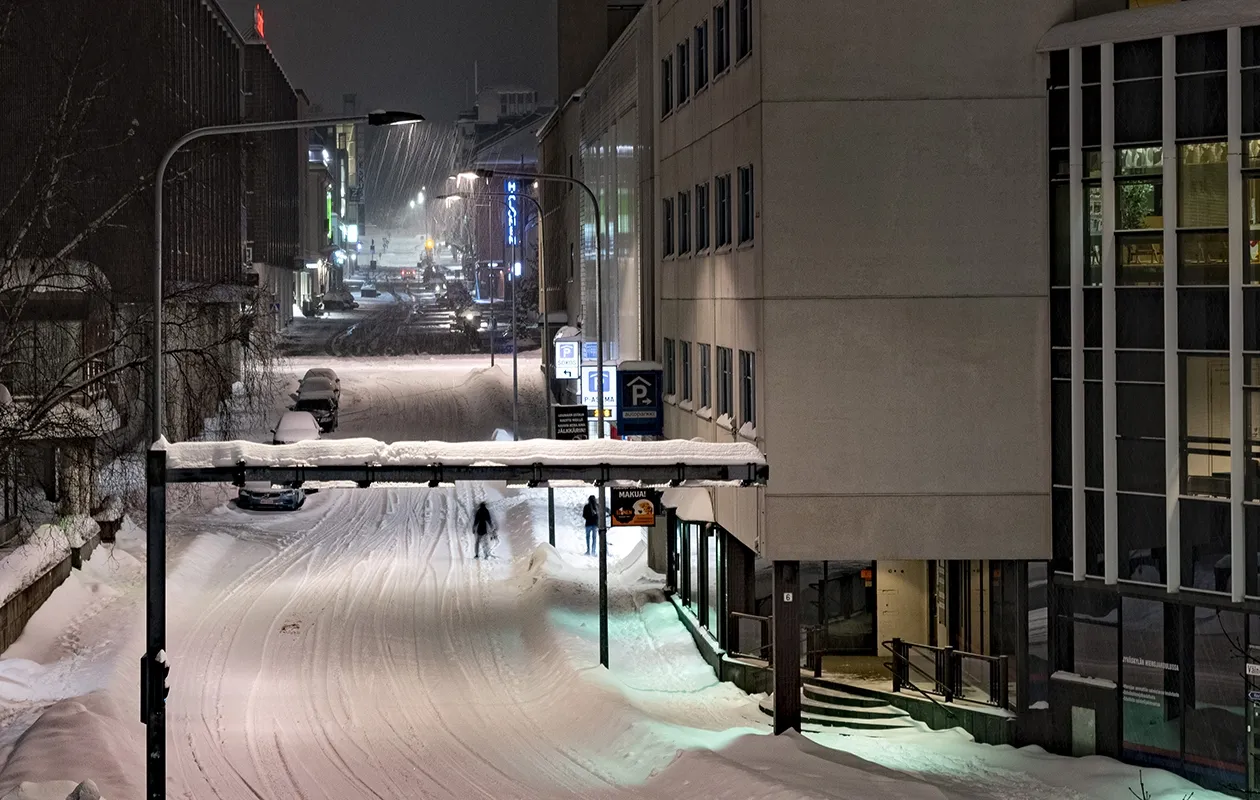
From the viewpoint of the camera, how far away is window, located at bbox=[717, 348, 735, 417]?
23672mm

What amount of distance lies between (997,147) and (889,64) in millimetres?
1802

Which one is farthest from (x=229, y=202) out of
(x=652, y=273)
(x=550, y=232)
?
(x=652, y=273)

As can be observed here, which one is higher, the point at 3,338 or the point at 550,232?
the point at 550,232

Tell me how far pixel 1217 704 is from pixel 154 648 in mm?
12604

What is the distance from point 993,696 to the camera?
66.8 ft

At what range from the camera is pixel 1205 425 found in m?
18.4

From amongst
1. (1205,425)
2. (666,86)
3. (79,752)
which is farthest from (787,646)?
(666,86)

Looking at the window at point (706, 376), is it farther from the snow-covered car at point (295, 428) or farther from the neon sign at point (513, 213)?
the neon sign at point (513, 213)

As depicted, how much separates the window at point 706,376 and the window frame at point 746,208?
3595mm

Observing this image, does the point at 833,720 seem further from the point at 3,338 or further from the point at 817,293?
the point at 3,338

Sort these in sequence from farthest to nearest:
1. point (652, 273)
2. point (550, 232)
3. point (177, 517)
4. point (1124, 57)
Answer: point (550, 232) < point (177, 517) < point (652, 273) < point (1124, 57)

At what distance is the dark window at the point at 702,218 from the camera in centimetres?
2527

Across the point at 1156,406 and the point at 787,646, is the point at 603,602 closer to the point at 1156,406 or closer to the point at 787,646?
the point at 787,646

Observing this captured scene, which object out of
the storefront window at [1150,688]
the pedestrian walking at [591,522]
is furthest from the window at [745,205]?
the pedestrian walking at [591,522]
